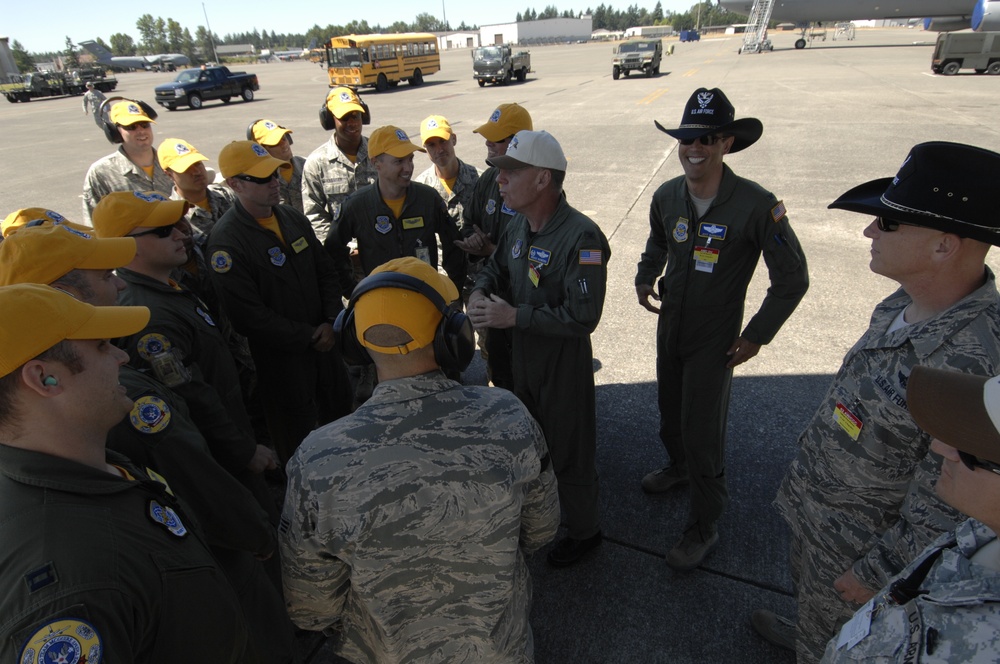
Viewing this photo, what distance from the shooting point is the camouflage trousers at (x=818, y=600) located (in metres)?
1.87

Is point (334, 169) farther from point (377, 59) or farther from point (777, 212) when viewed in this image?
point (377, 59)

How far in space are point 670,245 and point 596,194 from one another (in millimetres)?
6424

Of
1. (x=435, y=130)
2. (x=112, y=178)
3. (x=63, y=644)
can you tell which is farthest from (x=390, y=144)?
(x=63, y=644)

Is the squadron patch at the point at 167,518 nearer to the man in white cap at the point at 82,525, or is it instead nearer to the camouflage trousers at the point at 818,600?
the man in white cap at the point at 82,525

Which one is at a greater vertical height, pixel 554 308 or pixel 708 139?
pixel 708 139

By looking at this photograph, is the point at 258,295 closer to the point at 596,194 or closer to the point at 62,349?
the point at 62,349

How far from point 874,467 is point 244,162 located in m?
3.27

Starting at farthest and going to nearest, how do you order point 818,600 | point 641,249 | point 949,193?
1. point 641,249
2. point 818,600
3. point 949,193

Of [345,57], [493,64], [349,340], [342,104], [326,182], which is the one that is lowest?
[349,340]

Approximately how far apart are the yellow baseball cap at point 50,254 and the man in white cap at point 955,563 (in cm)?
245

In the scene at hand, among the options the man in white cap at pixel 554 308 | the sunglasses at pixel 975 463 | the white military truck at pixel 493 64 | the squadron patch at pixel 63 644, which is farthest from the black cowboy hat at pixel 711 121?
the white military truck at pixel 493 64

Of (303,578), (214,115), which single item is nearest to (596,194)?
(303,578)

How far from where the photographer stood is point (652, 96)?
20109 mm

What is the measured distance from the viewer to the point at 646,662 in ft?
7.60
